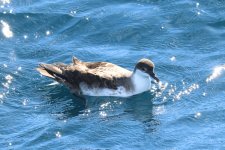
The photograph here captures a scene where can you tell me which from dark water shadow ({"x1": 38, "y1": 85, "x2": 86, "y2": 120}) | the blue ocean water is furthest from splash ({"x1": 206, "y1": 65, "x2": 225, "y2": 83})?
Answer: dark water shadow ({"x1": 38, "y1": 85, "x2": 86, "y2": 120})

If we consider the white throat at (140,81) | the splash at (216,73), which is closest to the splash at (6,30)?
the white throat at (140,81)

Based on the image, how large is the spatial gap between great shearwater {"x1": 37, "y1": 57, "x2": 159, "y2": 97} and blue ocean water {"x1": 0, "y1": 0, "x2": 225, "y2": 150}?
0.74 ft

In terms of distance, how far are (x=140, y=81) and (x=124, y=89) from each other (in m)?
0.45

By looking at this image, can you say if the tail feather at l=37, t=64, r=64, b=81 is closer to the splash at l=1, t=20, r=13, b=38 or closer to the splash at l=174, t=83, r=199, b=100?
the splash at l=174, t=83, r=199, b=100

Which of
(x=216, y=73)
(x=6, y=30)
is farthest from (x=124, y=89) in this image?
(x=6, y=30)

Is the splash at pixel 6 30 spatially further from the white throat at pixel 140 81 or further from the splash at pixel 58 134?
the splash at pixel 58 134

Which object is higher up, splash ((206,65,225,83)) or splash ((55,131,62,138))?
splash ((206,65,225,83))

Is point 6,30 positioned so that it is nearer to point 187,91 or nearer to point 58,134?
point 187,91

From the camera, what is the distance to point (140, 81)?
1836cm

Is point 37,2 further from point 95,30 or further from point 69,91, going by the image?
point 69,91

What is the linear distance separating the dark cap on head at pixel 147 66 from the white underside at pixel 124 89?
0.38ft

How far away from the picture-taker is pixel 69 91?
737 inches

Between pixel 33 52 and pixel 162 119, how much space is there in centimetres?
511

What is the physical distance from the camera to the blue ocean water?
16.1 meters
